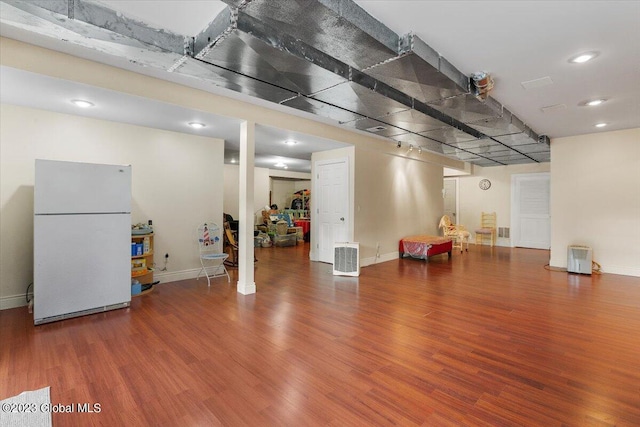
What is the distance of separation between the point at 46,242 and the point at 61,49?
1.98 metres

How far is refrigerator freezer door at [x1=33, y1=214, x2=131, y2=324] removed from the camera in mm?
3188

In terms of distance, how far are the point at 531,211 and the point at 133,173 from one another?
10.2 m

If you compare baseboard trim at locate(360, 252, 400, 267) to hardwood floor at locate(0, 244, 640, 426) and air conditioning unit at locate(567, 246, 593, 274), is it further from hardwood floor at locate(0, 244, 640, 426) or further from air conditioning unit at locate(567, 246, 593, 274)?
air conditioning unit at locate(567, 246, 593, 274)

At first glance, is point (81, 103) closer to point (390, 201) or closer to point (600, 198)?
point (390, 201)

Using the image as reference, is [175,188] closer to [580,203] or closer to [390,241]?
[390,241]

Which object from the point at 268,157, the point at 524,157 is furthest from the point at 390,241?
the point at 524,157

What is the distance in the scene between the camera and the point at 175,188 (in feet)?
16.6

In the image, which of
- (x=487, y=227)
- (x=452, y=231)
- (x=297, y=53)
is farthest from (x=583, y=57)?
(x=487, y=227)

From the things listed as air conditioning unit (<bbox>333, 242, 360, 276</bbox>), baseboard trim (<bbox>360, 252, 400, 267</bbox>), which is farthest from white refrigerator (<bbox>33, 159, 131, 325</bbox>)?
baseboard trim (<bbox>360, 252, 400, 267</bbox>)

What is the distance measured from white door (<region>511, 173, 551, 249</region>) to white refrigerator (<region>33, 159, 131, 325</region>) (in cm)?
1006

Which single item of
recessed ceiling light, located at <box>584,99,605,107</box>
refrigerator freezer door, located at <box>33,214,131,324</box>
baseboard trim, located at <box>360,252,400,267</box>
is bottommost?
baseboard trim, located at <box>360,252,400,267</box>

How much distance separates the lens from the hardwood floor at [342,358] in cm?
187

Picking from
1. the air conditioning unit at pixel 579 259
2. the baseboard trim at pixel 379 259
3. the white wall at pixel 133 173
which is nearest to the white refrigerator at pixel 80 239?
the white wall at pixel 133 173

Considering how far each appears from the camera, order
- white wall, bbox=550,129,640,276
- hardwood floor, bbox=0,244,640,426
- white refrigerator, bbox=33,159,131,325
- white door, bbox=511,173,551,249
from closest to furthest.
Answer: hardwood floor, bbox=0,244,640,426 → white refrigerator, bbox=33,159,131,325 → white wall, bbox=550,129,640,276 → white door, bbox=511,173,551,249
